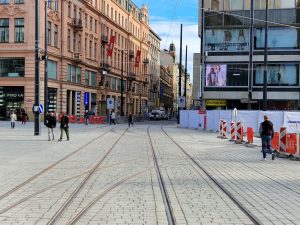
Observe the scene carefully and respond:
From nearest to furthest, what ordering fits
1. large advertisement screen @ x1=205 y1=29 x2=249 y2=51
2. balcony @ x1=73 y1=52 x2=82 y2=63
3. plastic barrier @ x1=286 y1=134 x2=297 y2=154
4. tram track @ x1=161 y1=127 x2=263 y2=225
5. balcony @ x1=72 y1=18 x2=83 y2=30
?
1. tram track @ x1=161 y1=127 x2=263 y2=225
2. plastic barrier @ x1=286 y1=134 x2=297 y2=154
3. large advertisement screen @ x1=205 y1=29 x2=249 y2=51
4. balcony @ x1=73 y1=52 x2=82 y2=63
5. balcony @ x1=72 y1=18 x2=83 y2=30

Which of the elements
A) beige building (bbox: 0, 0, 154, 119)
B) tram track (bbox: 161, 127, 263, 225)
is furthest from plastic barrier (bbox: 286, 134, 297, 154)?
beige building (bbox: 0, 0, 154, 119)

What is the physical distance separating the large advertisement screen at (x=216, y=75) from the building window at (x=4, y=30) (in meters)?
24.2

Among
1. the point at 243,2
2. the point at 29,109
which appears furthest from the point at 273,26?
the point at 29,109

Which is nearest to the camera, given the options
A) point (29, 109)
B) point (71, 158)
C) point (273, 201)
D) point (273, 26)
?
point (273, 201)

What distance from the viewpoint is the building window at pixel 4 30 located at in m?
59.0

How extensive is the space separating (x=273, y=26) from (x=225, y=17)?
5100 mm

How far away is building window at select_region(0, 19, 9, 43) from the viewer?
59.0 meters

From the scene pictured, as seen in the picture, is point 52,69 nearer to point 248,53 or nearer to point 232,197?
point 248,53

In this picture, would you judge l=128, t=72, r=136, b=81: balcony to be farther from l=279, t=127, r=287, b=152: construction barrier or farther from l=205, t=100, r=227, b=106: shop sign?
l=279, t=127, r=287, b=152: construction barrier

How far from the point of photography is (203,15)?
172 feet

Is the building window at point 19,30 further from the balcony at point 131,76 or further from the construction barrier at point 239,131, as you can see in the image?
the balcony at point 131,76

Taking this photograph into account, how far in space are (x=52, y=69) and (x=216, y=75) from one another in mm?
21086

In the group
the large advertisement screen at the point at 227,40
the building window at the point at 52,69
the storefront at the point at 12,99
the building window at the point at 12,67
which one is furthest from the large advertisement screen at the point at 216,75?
the storefront at the point at 12,99

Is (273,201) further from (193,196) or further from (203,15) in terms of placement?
(203,15)
